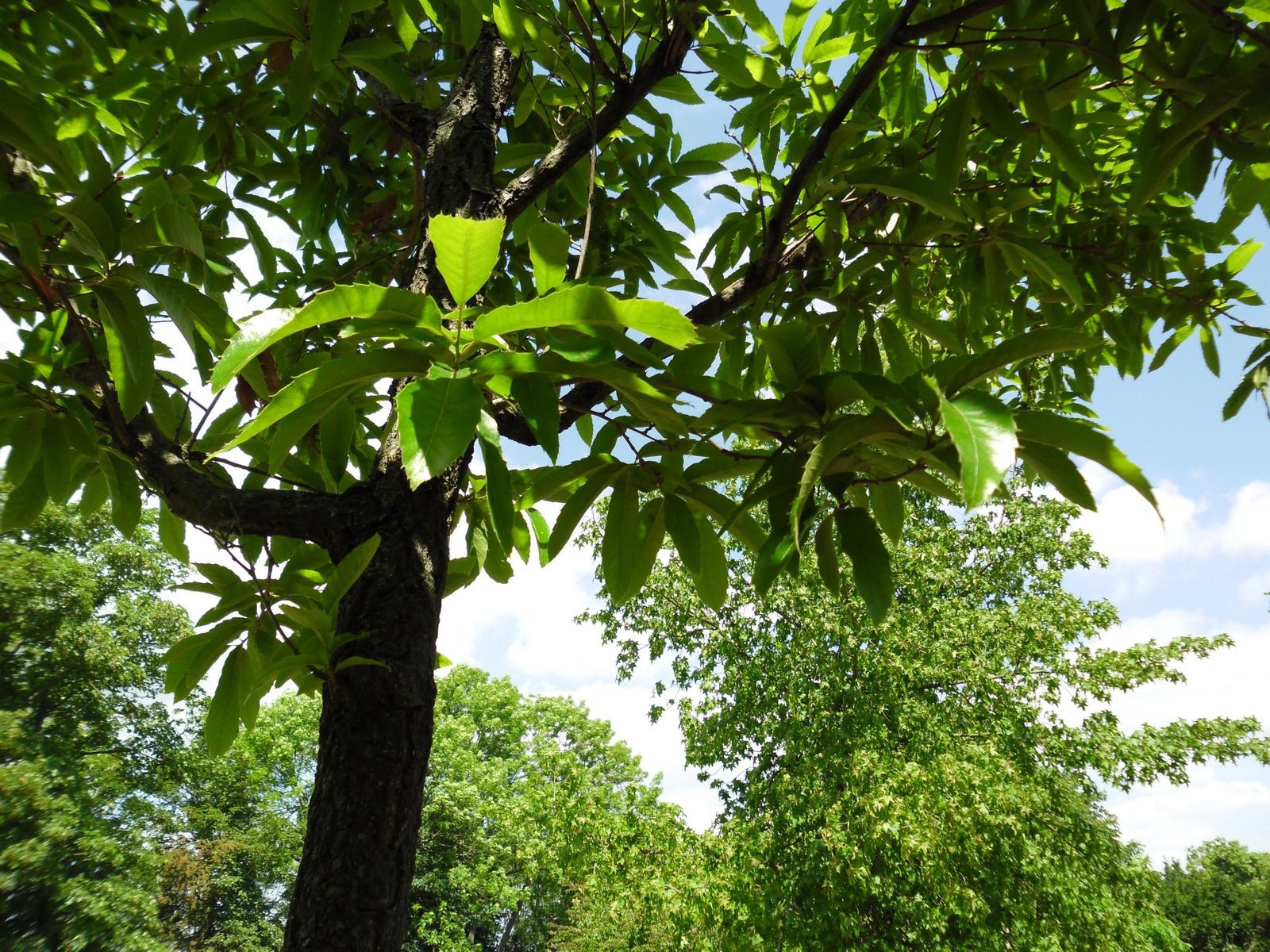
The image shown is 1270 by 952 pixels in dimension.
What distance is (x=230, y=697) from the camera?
1.28 meters

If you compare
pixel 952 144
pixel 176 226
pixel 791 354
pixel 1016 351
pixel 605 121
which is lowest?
pixel 1016 351

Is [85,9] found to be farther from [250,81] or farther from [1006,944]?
[1006,944]

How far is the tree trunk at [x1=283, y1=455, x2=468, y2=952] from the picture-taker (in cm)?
94

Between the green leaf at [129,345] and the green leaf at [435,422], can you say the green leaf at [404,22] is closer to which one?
the green leaf at [129,345]

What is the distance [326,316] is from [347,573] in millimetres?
488

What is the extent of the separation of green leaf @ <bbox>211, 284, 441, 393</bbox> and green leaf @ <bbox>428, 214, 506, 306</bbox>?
0.12ft

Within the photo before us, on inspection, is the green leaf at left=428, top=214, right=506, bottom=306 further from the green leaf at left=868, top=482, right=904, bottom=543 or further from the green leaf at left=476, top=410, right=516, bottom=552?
the green leaf at left=868, top=482, right=904, bottom=543

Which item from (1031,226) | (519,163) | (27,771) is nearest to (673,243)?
(519,163)

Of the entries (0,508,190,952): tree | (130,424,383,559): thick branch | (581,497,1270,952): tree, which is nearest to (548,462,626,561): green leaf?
(130,424,383,559): thick branch

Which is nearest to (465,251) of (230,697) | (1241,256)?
(230,697)

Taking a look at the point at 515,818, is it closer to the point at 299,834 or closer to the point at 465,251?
the point at 465,251

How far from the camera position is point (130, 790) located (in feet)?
58.9

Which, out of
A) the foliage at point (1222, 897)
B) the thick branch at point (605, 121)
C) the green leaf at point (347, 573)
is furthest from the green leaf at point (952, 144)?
the foliage at point (1222, 897)

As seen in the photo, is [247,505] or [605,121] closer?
[247,505]
